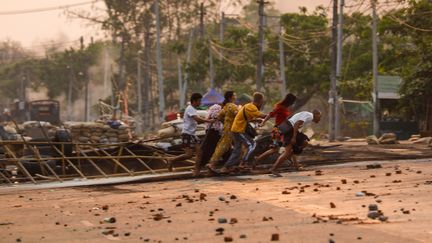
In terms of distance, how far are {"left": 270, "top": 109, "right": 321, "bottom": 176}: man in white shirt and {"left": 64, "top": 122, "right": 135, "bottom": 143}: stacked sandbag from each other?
20.2 meters

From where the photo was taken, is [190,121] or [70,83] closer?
[190,121]

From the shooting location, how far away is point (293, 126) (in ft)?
48.3

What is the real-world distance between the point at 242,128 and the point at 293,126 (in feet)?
2.94

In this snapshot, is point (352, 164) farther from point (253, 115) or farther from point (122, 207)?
point (122, 207)

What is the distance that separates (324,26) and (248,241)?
45.8 meters

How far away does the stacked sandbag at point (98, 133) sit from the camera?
3475 cm

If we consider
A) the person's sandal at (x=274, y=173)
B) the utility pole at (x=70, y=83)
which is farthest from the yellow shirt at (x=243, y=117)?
the utility pole at (x=70, y=83)

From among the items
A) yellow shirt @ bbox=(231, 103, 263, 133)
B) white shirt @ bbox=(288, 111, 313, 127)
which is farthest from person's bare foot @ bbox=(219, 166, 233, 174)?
white shirt @ bbox=(288, 111, 313, 127)

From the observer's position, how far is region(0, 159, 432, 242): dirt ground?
7.98 m

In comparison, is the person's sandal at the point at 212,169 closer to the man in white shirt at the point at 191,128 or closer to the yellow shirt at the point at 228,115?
the man in white shirt at the point at 191,128

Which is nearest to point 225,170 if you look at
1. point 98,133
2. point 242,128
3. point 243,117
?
point 242,128

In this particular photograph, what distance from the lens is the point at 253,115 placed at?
1485cm

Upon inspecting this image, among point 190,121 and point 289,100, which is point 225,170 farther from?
point 289,100

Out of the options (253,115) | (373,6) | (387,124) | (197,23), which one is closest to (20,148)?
(253,115)
